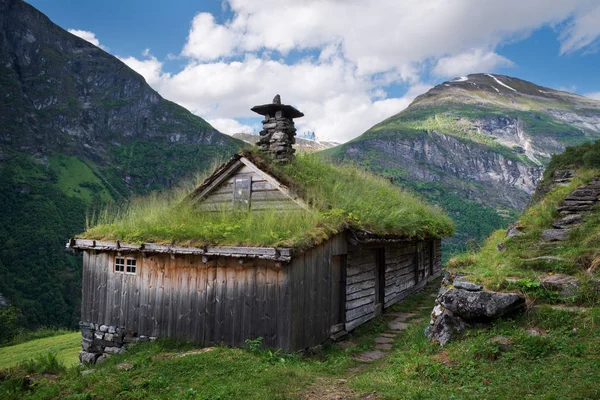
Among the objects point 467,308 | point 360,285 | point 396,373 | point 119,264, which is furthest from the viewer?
point 360,285

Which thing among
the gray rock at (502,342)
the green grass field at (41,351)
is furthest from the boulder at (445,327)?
the green grass field at (41,351)

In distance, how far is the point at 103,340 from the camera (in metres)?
11.5

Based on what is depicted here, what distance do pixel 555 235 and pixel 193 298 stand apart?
28.4 ft

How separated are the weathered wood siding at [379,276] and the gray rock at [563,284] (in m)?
4.76

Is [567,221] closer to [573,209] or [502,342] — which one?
[573,209]

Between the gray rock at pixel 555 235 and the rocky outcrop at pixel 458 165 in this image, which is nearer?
the gray rock at pixel 555 235

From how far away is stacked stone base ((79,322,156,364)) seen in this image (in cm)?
1099

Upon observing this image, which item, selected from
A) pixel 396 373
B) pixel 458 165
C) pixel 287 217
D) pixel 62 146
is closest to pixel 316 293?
pixel 287 217

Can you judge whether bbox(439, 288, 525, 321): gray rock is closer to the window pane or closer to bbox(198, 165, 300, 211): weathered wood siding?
bbox(198, 165, 300, 211): weathered wood siding

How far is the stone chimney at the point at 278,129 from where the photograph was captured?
496 inches

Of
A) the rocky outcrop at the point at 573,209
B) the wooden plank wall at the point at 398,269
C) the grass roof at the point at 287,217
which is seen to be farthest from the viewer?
the wooden plank wall at the point at 398,269

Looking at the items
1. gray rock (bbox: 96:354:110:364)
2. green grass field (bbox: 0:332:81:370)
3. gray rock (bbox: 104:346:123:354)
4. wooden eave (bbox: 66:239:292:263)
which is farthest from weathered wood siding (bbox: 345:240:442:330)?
green grass field (bbox: 0:332:81:370)

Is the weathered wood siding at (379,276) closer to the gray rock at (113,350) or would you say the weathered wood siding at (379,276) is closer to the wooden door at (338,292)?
the wooden door at (338,292)

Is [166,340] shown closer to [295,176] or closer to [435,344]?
[295,176]
